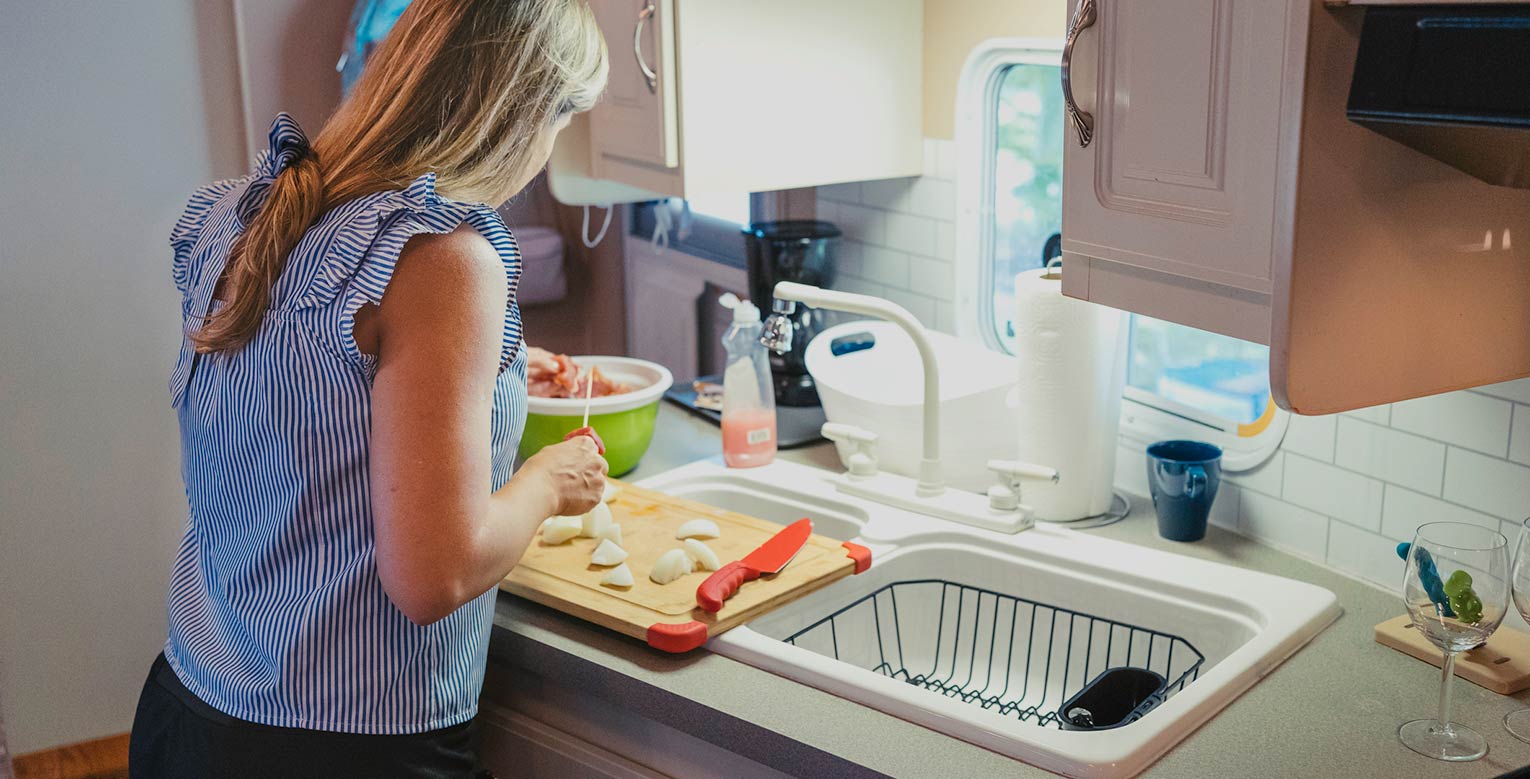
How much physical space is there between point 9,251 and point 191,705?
102cm

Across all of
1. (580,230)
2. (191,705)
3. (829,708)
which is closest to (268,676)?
(191,705)

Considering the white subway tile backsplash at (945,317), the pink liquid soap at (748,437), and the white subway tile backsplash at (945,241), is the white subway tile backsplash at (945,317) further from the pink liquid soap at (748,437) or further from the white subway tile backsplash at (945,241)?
the pink liquid soap at (748,437)

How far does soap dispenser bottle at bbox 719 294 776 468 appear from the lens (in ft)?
A: 6.97

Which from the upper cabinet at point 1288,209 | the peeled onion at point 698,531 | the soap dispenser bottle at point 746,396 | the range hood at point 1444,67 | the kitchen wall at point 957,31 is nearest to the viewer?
the range hood at point 1444,67

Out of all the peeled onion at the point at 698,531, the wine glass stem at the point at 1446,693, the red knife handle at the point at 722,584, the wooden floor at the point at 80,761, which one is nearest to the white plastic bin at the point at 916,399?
the peeled onion at the point at 698,531

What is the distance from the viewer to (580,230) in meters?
4.15

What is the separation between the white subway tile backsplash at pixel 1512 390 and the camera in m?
1.49

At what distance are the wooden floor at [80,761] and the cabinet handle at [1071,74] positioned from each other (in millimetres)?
1946

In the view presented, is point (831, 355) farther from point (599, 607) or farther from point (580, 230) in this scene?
point (580, 230)

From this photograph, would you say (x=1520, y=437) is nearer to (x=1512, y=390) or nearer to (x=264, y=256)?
(x=1512, y=390)

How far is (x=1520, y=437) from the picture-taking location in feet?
4.95

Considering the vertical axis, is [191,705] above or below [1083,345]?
below

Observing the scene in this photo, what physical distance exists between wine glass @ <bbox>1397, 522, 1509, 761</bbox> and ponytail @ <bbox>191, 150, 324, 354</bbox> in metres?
1.14

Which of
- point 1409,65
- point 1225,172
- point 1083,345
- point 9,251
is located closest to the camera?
point 1409,65
